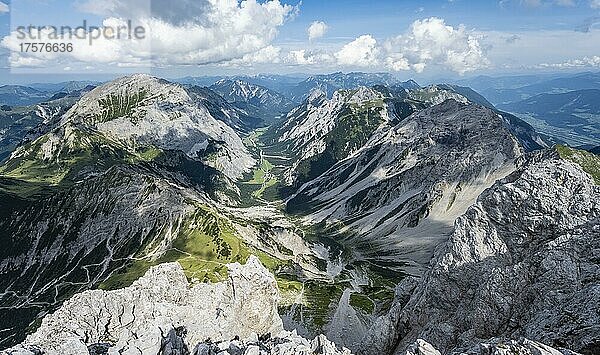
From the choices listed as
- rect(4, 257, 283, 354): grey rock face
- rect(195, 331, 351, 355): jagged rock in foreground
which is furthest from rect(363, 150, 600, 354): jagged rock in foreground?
rect(4, 257, 283, 354): grey rock face

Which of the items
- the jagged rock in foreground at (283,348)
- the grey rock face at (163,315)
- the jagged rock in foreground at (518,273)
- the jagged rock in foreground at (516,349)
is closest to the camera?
the jagged rock in foreground at (516,349)

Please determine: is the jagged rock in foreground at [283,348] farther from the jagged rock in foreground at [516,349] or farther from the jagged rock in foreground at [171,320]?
the jagged rock in foreground at [516,349]

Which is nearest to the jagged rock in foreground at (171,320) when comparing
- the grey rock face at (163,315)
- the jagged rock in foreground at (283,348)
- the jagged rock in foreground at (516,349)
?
the grey rock face at (163,315)

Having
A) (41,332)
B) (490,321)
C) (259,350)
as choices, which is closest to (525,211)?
(490,321)

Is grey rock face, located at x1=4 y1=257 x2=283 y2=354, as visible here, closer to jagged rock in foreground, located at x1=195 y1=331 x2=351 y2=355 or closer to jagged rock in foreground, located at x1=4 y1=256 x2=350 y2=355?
jagged rock in foreground, located at x1=4 y1=256 x2=350 y2=355

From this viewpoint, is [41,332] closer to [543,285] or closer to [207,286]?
[207,286]

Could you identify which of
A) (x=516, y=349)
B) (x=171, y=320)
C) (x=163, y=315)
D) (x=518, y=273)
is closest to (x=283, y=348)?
(x=516, y=349)
